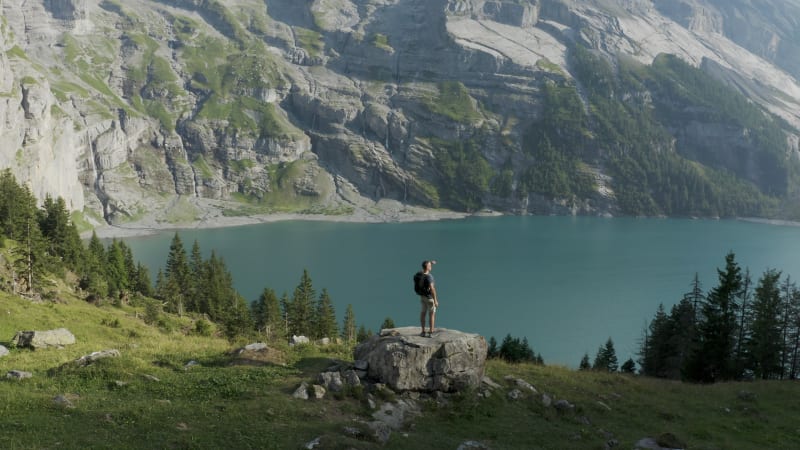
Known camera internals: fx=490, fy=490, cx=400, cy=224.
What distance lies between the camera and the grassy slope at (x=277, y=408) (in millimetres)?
15961

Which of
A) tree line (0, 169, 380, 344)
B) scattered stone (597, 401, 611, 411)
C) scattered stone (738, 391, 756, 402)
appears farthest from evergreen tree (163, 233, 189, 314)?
scattered stone (738, 391, 756, 402)

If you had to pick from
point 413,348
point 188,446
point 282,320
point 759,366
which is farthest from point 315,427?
point 282,320

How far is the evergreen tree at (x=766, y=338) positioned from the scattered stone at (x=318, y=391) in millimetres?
48114

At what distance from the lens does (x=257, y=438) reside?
1650 centimetres

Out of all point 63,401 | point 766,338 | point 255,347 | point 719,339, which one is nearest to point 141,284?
Result: point 255,347

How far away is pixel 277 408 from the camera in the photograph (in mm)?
19141

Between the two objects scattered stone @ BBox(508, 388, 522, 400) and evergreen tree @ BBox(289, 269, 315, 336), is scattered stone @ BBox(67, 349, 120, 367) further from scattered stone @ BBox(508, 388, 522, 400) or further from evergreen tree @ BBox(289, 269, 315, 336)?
evergreen tree @ BBox(289, 269, 315, 336)

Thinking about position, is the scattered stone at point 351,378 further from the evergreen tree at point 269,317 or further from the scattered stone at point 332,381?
the evergreen tree at point 269,317

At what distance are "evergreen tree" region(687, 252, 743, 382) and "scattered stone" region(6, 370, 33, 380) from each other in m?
53.1

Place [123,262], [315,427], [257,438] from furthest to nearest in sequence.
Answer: [123,262], [315,427], [257,438]

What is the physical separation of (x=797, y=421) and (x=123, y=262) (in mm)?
96554

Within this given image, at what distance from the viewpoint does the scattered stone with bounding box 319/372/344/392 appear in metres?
21.9

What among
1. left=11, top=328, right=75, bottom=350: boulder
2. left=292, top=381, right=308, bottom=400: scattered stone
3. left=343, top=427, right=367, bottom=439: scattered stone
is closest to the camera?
left=343, top=427, right=367, bottom=439: scattered stone

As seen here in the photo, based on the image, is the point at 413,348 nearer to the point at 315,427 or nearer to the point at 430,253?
the point at 315,427
